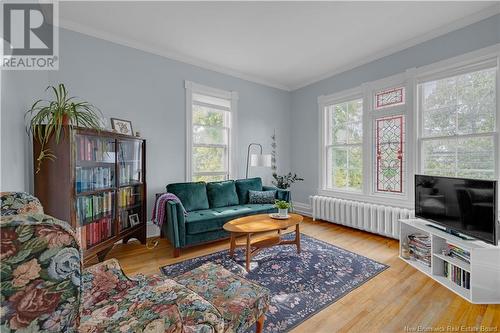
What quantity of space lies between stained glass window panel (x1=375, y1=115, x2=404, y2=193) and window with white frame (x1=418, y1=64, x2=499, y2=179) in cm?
29

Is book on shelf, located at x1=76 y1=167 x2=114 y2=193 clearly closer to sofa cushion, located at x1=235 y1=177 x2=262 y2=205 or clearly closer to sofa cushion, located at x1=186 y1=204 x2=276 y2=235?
sofa cushion, located at x1=186 y1=204 x2=276 y2=235

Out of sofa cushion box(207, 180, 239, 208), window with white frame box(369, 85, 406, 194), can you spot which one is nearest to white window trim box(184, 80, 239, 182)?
sofa cushion box(207, 180, 239, 208)

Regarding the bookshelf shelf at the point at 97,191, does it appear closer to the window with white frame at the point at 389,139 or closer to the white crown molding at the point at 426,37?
the window with white frame at the point at 389,139

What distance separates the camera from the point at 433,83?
3.21m

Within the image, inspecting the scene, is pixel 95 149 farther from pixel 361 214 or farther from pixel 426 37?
pixel 426 37

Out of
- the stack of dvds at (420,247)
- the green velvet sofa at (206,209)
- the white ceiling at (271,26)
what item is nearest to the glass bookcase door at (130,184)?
the green velvet sofa at (206,209)

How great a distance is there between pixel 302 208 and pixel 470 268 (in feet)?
Answer: 10.00

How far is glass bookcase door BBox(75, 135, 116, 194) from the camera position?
239cm

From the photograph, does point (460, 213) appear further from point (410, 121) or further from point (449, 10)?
point (449, 10)

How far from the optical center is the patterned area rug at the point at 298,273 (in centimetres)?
188

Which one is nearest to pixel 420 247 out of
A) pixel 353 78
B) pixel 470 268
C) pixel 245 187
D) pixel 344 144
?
pixel 470 268

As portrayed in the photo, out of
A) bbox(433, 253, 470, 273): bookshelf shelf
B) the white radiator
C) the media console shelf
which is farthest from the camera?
the white radiator

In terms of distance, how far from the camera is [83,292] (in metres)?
1.15

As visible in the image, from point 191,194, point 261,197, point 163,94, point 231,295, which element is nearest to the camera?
point 231,295
